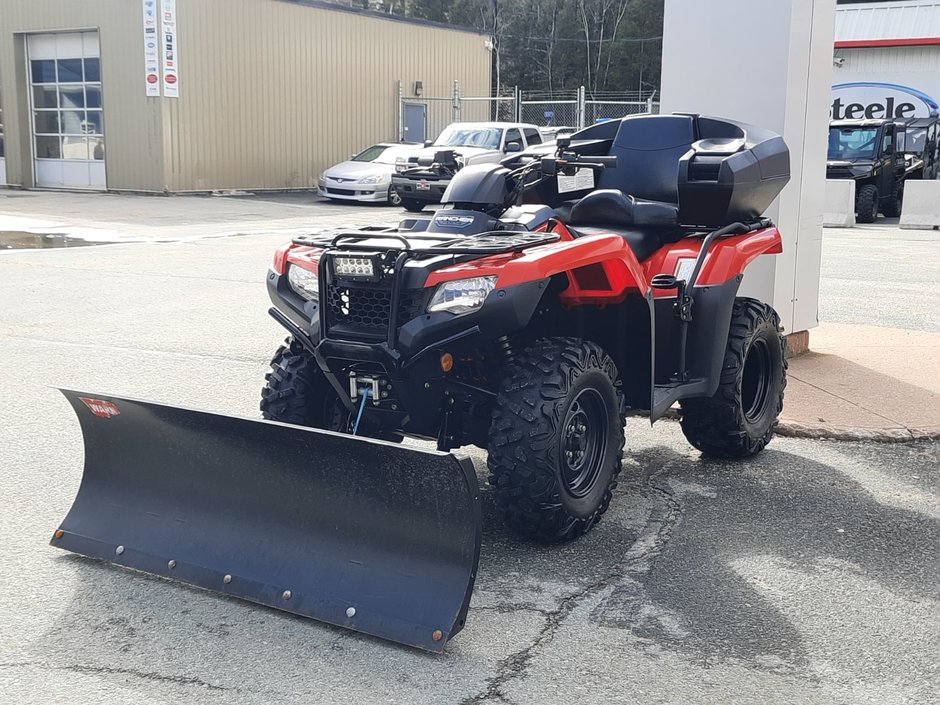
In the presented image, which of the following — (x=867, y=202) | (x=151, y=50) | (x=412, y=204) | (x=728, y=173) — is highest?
(x=151, y=50)

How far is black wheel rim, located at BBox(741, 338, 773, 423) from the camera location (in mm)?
5871

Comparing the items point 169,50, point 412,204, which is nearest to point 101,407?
point 412,204

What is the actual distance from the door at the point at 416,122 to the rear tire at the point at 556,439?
28459 millimetres

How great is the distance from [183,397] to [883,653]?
4.65m

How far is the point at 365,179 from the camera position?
24469mm

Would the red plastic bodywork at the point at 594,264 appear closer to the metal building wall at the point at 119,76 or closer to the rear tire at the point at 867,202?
the rear tire at the point at 867,202

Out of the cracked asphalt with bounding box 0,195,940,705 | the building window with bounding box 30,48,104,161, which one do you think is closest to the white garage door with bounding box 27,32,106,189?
the building window with bounding box 30,48,104,161

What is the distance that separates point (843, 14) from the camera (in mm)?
37844

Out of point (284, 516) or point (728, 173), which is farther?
point (728, 173)

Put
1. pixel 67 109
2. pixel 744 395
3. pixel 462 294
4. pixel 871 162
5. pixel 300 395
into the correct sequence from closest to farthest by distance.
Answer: pixel 462 294 < pixel 300 395 < pixel 744 395 < pixel 871 162 < pixel 67 109

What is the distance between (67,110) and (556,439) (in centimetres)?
2565

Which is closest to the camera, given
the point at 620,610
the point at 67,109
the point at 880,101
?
the point at 620,610

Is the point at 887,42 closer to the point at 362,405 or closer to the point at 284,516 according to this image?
the point at 362,405

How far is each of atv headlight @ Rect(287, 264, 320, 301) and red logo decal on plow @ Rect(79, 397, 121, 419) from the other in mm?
840
